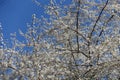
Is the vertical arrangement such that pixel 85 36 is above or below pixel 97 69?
above

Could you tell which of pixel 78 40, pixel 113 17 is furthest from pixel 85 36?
pixel 113 17

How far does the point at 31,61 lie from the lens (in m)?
10.5

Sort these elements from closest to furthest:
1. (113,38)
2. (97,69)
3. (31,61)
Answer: (97,69) < (113,38) < (31,61)

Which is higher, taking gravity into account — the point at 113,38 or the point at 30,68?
the point at 113,38

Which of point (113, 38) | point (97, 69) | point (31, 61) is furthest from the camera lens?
point (31, 61)

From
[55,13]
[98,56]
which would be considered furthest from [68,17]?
[98,56]

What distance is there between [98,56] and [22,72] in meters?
2.27

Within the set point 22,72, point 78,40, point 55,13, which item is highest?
point 55,13

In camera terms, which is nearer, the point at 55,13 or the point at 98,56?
the point at 98,56

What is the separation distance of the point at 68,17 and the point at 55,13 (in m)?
0.37

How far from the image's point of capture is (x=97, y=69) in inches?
355

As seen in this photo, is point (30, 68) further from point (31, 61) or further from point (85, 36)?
point (85, 36)

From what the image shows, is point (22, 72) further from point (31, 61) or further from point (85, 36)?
point (85, 36)

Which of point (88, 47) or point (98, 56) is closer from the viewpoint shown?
point (98, 56)
